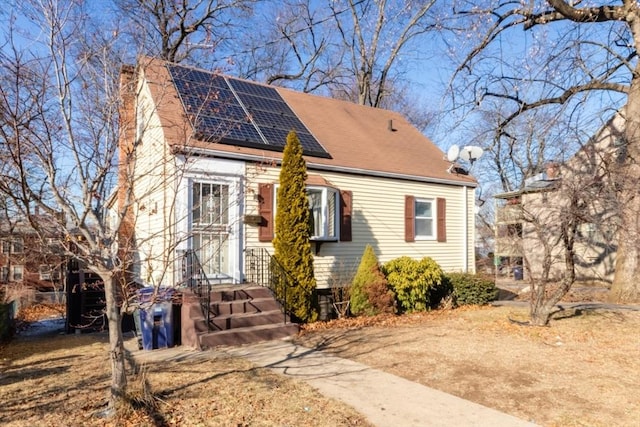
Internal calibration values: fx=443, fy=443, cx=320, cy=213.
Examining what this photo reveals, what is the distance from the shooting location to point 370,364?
630 cm

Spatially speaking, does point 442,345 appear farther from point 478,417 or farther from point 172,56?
point 172,56

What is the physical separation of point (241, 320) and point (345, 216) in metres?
4.25

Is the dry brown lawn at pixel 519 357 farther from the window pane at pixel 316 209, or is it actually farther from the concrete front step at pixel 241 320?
the window pane at pixel 316 209

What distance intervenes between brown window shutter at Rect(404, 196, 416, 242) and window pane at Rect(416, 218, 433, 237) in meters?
0.59

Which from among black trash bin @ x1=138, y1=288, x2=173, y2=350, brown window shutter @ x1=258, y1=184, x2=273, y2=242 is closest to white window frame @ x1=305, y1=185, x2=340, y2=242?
brown window shutter @ x1=258, y1=184, x2=273, y2=242

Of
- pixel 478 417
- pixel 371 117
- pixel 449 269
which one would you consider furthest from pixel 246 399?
pixel 371 117

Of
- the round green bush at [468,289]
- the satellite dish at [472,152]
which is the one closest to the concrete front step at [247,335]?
the round green bush at [468,289]

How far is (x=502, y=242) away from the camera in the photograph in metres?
9.69

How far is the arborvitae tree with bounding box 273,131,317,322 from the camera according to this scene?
361 inches

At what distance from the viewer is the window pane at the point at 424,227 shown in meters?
13.4

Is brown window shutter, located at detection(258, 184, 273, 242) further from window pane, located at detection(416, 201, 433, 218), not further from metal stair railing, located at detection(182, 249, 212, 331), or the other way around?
window pane, located at detection(416, 201, 433, 218)

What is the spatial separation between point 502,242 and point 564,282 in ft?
5.14

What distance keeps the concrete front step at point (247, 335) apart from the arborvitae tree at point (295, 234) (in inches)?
34.2

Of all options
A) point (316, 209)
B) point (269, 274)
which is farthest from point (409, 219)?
point (269, 274)
